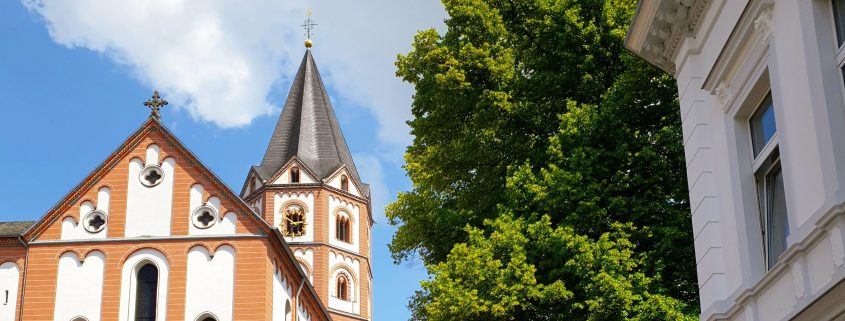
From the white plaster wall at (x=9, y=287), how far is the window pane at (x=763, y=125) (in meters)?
22.6

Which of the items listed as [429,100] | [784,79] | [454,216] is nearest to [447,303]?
[454,216]

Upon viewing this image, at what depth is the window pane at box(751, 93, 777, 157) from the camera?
1109 centimetres

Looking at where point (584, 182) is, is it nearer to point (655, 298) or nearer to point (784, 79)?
point (655, 298)

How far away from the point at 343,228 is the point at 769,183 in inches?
1868

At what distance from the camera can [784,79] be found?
10070 mm

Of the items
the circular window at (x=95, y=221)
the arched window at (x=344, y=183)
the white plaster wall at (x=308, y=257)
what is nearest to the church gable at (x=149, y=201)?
the circular window at (x=95, y=221)

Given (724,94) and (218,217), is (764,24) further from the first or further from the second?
(218,217)

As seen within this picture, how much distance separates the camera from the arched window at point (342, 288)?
185ft

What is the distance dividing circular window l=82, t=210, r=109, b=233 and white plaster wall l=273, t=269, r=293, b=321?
462 cm

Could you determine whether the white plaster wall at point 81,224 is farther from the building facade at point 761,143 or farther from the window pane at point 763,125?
the window pane at point 763,125

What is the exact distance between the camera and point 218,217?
29875 millimetres

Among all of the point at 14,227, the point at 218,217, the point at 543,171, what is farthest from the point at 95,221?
the point at 543,171

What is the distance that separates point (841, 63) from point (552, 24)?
15.3 m

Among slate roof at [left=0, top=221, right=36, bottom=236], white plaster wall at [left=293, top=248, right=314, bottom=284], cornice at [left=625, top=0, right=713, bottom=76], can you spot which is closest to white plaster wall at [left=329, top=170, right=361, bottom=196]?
white plaster wall at [left=293, top=248, right=314, bottom=284]
